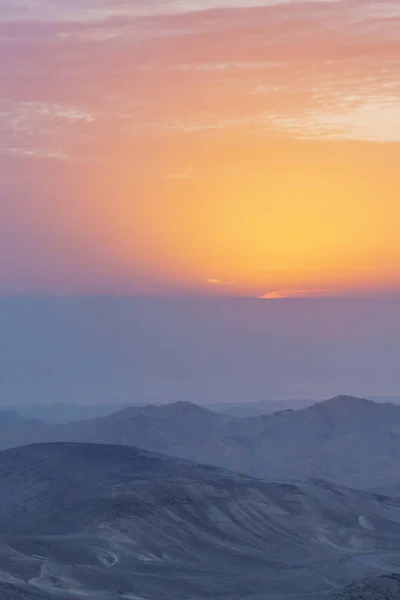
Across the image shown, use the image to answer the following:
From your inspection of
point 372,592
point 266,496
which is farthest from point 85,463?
point 372,592

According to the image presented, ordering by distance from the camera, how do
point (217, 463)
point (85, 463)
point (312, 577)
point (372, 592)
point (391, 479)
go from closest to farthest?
point (372, 592), point (312, 577), point (85, 463), point (391, 479), point (217, 463)

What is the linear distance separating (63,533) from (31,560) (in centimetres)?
2191

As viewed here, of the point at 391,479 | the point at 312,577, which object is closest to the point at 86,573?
the point at 312,577

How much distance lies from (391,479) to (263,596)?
3730 inches

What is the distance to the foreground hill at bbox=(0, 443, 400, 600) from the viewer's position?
8056 cm

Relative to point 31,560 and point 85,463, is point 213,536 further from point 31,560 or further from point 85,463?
point 85,463

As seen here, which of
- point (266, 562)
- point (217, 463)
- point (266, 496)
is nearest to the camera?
point (266, 562)

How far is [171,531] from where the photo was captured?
101188 mm

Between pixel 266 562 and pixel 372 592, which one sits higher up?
pixel 372 592

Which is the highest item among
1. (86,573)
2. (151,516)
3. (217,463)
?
(86,573)

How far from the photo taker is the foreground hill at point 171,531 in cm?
8056

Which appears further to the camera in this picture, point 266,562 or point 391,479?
point 391,479

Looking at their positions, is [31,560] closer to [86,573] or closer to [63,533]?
[86,573]

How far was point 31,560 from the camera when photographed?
80125 mm
